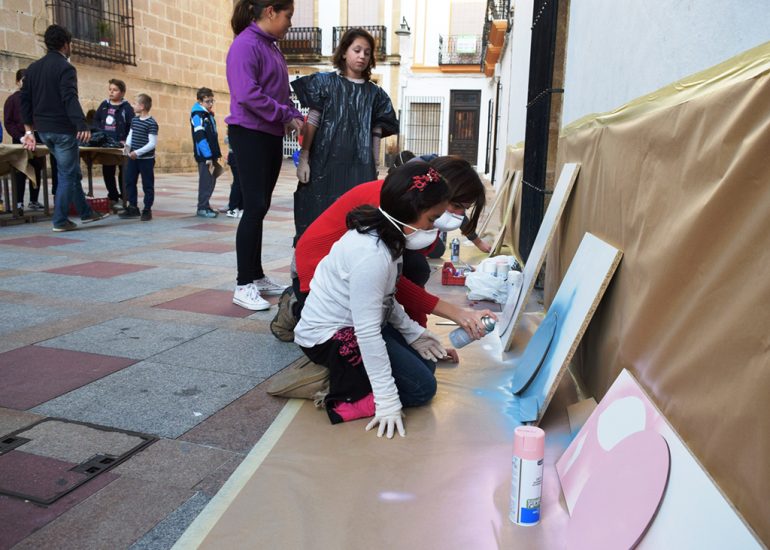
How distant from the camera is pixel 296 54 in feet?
82.6

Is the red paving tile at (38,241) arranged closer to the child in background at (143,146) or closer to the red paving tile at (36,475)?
the child in background at (143,146)

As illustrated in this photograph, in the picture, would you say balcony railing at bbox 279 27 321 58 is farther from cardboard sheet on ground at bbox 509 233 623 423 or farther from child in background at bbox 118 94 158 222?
cardboard sheet on ground at bbox 509 233 623 423

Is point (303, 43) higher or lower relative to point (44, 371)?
higher

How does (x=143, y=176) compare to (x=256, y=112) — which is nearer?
(x=256, y=112)

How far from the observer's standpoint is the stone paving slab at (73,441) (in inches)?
77.2

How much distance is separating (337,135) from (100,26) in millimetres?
11641

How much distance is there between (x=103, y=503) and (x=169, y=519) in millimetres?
197

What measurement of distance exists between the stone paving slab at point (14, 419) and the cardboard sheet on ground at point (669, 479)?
1710 mm

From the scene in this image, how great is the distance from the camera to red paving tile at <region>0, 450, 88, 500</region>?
176 cm

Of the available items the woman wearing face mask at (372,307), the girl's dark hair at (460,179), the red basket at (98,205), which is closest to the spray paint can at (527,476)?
the woman wearing face mask at (372,307)

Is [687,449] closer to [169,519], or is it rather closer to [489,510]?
[489,510]

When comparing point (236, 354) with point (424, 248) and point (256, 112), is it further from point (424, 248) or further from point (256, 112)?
point (256, 112)

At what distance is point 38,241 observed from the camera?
5738mm

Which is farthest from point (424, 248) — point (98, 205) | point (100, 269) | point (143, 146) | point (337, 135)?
point (98, 205)
